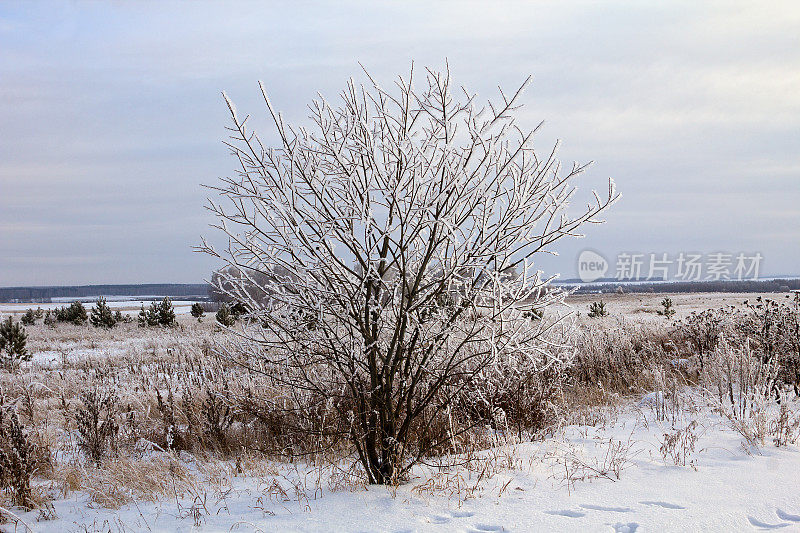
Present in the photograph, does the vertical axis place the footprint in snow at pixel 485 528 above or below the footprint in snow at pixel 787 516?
below

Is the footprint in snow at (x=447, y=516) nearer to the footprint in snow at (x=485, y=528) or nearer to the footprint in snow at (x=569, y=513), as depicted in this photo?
the footprint in snow at (x=485, y=528)

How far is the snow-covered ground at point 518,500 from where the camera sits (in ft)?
12.2

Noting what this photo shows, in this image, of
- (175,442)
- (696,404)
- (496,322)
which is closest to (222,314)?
(175,442)

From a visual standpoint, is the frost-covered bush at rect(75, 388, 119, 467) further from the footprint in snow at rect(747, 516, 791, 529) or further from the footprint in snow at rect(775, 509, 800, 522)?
the footprint in snow at rect(775, 509, 800, 522)

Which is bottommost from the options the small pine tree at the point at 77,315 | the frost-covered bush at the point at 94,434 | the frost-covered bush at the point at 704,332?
the small pine tree at the point at 77,315

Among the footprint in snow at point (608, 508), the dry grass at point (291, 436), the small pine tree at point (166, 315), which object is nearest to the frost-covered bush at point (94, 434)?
the dry grass at point (291, 436)

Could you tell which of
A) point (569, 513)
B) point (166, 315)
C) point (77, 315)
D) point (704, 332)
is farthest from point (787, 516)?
point (77, 315)

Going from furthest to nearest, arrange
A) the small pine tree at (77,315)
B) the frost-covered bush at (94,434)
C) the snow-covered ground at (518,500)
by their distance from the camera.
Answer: the small pine tree at (77,315), the frost-covered bush at (94,434), the snow-covered ground at (518,500)

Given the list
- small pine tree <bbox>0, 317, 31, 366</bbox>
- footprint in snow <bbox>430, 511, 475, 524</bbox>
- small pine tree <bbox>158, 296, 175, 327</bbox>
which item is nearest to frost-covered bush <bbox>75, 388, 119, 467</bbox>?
footprint in snow <bbox>430, 511, 475, 524</bbox>

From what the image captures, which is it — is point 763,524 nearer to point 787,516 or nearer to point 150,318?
point 787,516

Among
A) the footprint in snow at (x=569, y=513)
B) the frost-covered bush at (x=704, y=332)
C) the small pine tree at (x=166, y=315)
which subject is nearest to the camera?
the footprint in snow at (x=569, y=513)

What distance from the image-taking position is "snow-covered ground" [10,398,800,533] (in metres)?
3.73

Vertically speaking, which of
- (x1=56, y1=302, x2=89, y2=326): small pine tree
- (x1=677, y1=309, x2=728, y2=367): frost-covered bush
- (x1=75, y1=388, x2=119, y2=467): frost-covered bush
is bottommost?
(x1=56, y1=302, x2=89, y2=326): small pine tree

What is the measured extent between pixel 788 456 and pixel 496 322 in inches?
129
